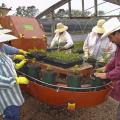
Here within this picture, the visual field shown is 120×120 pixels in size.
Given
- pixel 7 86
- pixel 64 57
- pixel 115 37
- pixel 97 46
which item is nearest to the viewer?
pixel 115 37

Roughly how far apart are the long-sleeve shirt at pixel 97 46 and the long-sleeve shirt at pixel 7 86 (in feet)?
5.91

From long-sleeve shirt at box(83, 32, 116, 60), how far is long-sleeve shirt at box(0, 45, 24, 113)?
1800mm

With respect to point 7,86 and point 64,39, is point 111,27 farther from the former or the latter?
point 64,39

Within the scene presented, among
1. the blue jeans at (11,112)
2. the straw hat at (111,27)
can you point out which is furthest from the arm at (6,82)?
the straw hat at (111,27)

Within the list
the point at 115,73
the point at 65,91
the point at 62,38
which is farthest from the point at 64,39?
the point at 115,73

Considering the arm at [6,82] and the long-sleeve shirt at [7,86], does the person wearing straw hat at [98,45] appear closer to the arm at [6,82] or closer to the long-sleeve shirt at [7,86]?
the long-sleeve shirt at [7,86]

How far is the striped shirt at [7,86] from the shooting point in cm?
336

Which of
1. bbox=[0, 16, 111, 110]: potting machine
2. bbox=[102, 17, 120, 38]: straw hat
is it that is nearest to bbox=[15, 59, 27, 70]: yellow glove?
bbox=[0, 16, 111, 110]: potting machine

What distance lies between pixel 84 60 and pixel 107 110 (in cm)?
118

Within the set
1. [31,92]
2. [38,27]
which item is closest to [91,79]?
[31,92]

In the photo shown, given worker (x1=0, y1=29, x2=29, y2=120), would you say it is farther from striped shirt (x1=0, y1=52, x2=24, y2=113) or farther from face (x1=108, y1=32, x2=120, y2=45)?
face (x1=108, y1=32, x2=120, y2=45)

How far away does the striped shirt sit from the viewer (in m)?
3.36

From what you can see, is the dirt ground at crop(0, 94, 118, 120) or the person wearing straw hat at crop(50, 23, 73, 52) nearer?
the dirt ground at crop(0, 94, 118, 120)

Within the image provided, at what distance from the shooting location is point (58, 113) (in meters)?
4.91
